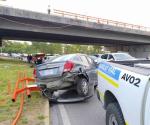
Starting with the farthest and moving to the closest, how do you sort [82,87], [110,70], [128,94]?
[82,87]
[110,70]
[128,94]

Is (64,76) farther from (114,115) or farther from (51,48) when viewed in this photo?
(51,48)

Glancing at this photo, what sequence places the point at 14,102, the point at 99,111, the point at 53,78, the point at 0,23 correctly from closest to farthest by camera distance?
the point at 99,111 → the point at 14,102 → the point at 53,78 → the point at 0,23

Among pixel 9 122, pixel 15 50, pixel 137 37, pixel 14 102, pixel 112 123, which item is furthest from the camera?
pixel 15 50

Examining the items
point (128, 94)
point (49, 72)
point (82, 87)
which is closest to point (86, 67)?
point (82, 87)

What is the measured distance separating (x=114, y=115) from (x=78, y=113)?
3.42m

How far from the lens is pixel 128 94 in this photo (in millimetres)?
3902

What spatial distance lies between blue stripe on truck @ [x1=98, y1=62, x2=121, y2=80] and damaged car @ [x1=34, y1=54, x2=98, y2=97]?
136 inches

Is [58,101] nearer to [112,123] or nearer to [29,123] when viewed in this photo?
[29,123]

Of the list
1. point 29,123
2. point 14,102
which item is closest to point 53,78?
point 14,102

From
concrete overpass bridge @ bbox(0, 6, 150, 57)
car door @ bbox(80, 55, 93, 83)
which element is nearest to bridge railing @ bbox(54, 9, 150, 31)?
concrete overpass bridge @ bbox(0, 6, 150, 57)

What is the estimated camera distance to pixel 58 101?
31.7ft

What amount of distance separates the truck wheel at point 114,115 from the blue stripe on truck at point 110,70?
46 centimetres

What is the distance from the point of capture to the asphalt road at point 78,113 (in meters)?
7.06

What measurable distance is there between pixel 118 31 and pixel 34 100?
38094 mm
